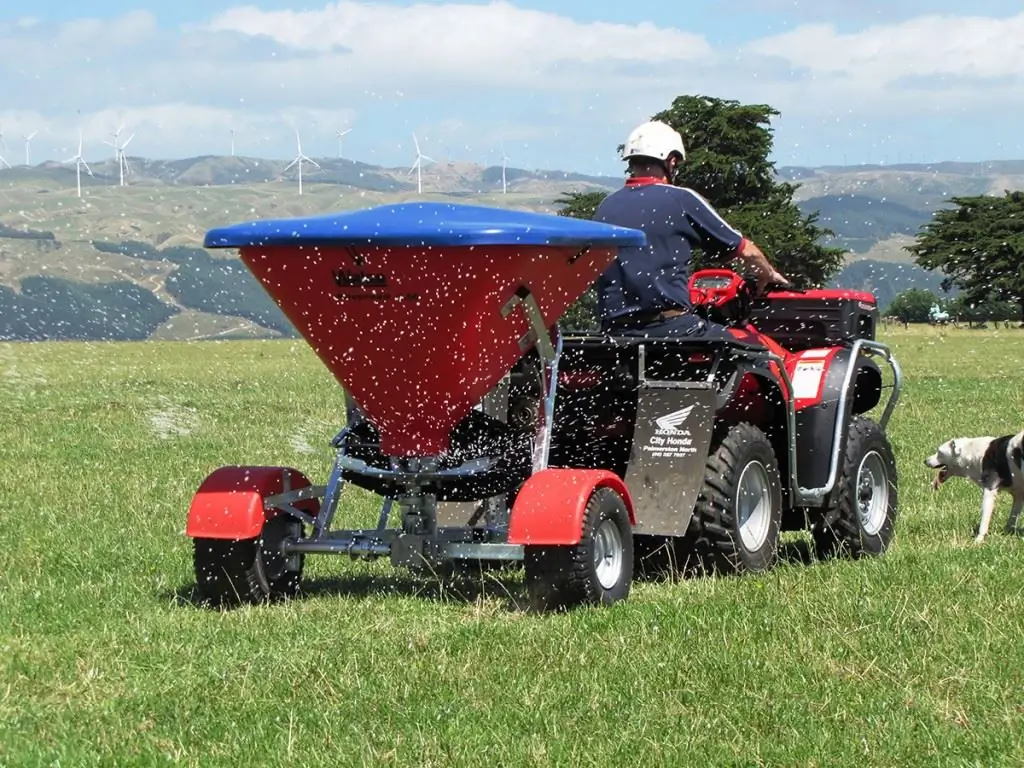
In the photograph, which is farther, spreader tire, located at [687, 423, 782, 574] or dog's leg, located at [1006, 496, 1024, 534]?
dog's leg, located at [1006, 496, 1024, 534]

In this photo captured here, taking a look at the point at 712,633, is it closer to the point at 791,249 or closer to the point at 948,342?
the point at 948,342

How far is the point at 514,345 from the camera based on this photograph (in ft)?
24.4

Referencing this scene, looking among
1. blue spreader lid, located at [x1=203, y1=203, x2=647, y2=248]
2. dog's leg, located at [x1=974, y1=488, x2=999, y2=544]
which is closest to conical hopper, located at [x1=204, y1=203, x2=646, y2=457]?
blue spreader lid, located at [x1=203, y1=203, x2=647, y2=248]

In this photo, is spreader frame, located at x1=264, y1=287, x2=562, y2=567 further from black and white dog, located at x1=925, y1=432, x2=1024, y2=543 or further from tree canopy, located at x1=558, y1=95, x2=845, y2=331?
tree canopy, located at x1=558, y1=95, x2=845, y2=331

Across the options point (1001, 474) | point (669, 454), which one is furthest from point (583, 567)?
point (1001, 474)

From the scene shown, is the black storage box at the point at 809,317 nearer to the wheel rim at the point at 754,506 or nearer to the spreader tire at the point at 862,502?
the spreader tire at the point at 862,502

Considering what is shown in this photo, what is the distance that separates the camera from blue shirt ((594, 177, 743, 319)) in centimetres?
804

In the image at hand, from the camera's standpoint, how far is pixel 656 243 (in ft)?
26.4

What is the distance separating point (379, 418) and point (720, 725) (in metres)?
2.85

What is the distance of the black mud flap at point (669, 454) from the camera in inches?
311

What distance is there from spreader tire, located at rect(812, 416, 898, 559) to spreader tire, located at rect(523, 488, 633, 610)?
2.04 metres

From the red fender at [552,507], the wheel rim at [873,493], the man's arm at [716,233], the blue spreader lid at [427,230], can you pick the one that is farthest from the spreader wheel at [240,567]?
the wheel rim at [873,493]

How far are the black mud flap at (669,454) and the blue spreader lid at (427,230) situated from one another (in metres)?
0.88

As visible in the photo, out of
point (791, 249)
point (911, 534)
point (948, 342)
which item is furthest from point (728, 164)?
point (911, 534)
